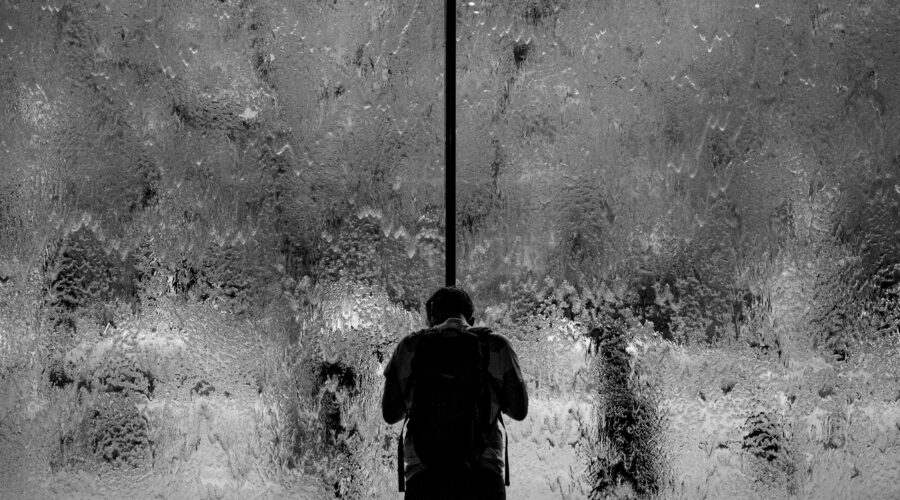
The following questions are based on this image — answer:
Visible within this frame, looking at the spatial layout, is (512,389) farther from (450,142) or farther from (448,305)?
(450,142)

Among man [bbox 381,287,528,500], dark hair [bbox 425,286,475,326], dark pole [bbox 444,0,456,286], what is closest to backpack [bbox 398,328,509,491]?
man [bbox 381,287,528,500]

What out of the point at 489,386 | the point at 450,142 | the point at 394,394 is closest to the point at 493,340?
the point at 489,386

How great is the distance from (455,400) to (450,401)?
0.01 m

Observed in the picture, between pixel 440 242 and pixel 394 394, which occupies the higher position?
pixel 440 242

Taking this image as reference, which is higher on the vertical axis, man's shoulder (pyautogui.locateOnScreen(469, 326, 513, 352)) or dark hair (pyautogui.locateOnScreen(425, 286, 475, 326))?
dark hair (pyautogui.locateOnScreen(425, 286, 475, 326))

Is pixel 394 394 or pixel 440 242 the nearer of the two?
pixel 394 394

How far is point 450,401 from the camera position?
2.24 meters

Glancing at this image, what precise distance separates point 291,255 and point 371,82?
115cm

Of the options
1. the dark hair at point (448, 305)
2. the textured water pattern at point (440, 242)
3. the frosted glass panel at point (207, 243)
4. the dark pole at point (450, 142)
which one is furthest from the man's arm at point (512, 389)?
the frosted glass panel at point (207, 243)

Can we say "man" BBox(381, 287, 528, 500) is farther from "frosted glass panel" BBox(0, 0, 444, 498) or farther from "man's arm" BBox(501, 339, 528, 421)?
"frosted glass panel" BBox(0, 0, 444, 498)

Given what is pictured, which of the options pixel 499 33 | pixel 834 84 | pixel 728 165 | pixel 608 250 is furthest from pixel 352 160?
pixel 834 84

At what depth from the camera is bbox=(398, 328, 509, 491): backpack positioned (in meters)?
2.22

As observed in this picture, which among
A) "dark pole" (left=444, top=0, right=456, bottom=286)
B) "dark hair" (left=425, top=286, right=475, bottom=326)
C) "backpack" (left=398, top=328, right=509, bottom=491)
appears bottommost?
"backpack" (left=398, top=328, right=509, bottom=491)

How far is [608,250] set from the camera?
193 inches
